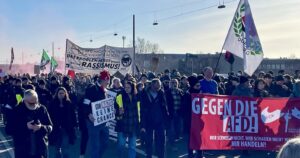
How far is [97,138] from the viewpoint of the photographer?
861cm

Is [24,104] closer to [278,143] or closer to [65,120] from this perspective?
[65,120]

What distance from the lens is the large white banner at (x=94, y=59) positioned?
1855 centimetres

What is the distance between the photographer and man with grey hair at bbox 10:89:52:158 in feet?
20.6

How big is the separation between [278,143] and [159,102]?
2.68 m

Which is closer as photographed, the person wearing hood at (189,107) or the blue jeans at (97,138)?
the blue jeans at (97,138)

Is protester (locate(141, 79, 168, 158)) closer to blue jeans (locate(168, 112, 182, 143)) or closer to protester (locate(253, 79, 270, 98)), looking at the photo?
blue jeans (locate(168, 112, 182, 143))

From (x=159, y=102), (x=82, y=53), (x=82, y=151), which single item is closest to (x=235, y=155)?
(x=159, y=102)

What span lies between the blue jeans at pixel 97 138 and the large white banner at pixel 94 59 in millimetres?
10067

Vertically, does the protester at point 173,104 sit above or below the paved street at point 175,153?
above

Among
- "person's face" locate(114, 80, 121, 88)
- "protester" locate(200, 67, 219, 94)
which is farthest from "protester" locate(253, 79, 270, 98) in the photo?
"person's face" locate(114, 80, 121, 88)

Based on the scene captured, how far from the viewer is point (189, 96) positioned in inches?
364

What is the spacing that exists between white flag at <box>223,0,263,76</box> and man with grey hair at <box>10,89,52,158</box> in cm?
639

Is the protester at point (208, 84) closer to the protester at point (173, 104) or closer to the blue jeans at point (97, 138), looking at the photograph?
the protester at point (173, 104)

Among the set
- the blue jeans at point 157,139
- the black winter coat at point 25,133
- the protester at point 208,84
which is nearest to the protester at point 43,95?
the blue jeans at point 157,139
